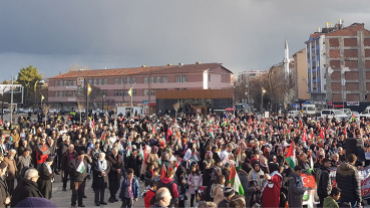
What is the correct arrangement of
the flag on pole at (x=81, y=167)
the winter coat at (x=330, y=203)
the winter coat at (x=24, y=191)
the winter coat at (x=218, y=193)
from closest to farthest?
the winter coat at (x=24, y=191)
the winter coat at (x=330, y=203)
the winter coat at (x=218, y=193)
the flag on pole at (x=81, y=167)

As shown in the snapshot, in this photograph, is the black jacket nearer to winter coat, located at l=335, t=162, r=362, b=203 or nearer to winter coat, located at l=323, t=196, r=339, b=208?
winter coat, located at l=335, t=162, r=362, b=203

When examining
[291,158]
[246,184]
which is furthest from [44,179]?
[291,158]

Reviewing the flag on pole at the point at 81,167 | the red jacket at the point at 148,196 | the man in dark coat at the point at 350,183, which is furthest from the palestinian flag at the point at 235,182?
the flag on pole at the point at 81,167

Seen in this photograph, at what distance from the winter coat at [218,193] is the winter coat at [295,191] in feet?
6.20

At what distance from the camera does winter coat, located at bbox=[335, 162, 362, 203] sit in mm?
7078

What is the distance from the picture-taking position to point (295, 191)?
7098 mm

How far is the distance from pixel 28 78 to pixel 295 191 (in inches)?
3255

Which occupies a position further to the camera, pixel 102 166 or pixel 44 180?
pixel 102 166

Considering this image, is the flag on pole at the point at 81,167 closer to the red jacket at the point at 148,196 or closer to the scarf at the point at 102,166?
the scarf at the point at 102,166

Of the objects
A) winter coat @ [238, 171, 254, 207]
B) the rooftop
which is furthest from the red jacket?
the rooftop

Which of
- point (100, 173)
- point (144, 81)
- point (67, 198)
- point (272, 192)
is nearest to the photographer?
point (272, 192)

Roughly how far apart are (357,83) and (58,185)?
56161mm

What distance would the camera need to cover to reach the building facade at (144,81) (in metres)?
66.1

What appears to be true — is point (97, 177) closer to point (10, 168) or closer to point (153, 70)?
point (10, 168)
